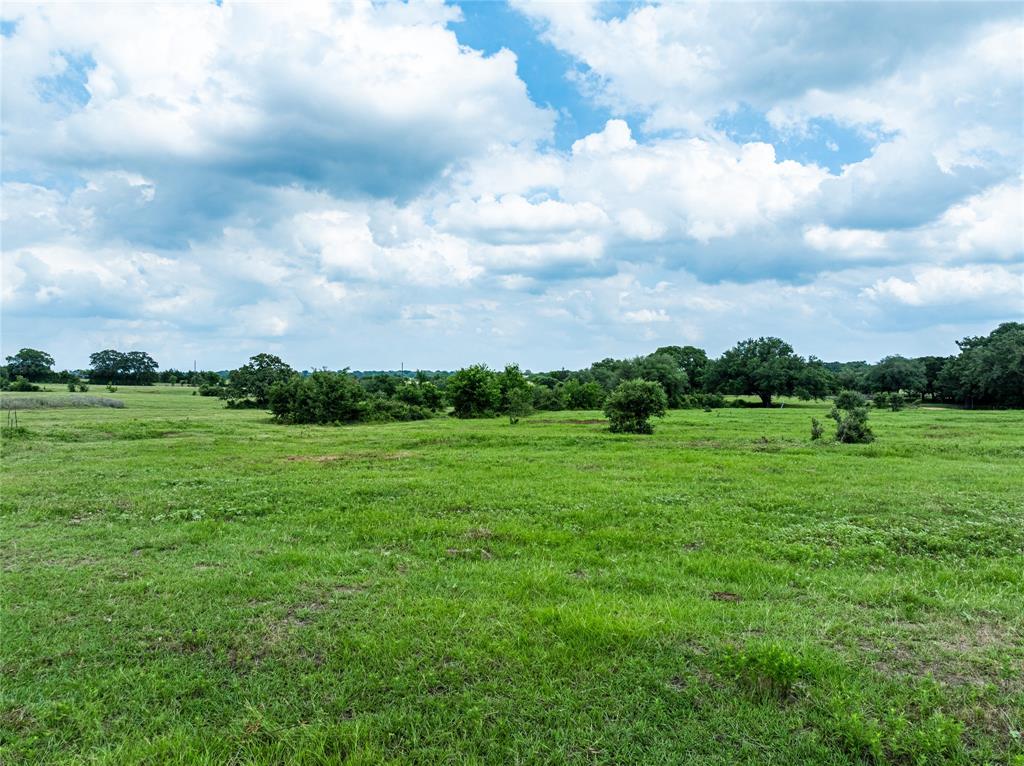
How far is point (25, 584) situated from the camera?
696cm

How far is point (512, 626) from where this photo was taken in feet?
18.6

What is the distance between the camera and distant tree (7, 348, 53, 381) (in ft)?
270

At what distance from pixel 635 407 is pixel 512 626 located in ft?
85.9

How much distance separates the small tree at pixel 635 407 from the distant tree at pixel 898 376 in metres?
61.7

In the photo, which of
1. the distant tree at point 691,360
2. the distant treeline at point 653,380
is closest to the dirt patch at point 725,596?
the distant treeline at point 653,380

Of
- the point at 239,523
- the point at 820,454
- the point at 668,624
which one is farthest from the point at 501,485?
the point at 820,454

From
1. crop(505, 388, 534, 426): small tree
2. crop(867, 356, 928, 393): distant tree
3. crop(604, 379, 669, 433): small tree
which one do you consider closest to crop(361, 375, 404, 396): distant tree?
crop(505, 388, 534, 426): small tree

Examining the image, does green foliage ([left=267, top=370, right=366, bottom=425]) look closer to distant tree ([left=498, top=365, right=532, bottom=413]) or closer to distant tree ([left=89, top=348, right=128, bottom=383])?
distant tree ([left=498, top=365, right=532, bottom=413])

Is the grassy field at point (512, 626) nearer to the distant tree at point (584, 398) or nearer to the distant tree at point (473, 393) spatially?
the distant tree at point (473, 393)

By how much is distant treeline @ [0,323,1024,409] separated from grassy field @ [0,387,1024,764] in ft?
112

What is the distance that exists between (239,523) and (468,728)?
7663 millimetres

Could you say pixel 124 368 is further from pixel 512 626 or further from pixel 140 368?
pixel 512 626

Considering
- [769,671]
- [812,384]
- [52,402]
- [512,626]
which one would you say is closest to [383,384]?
[52,402]

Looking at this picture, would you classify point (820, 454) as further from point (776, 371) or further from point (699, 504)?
point (776, 371)
